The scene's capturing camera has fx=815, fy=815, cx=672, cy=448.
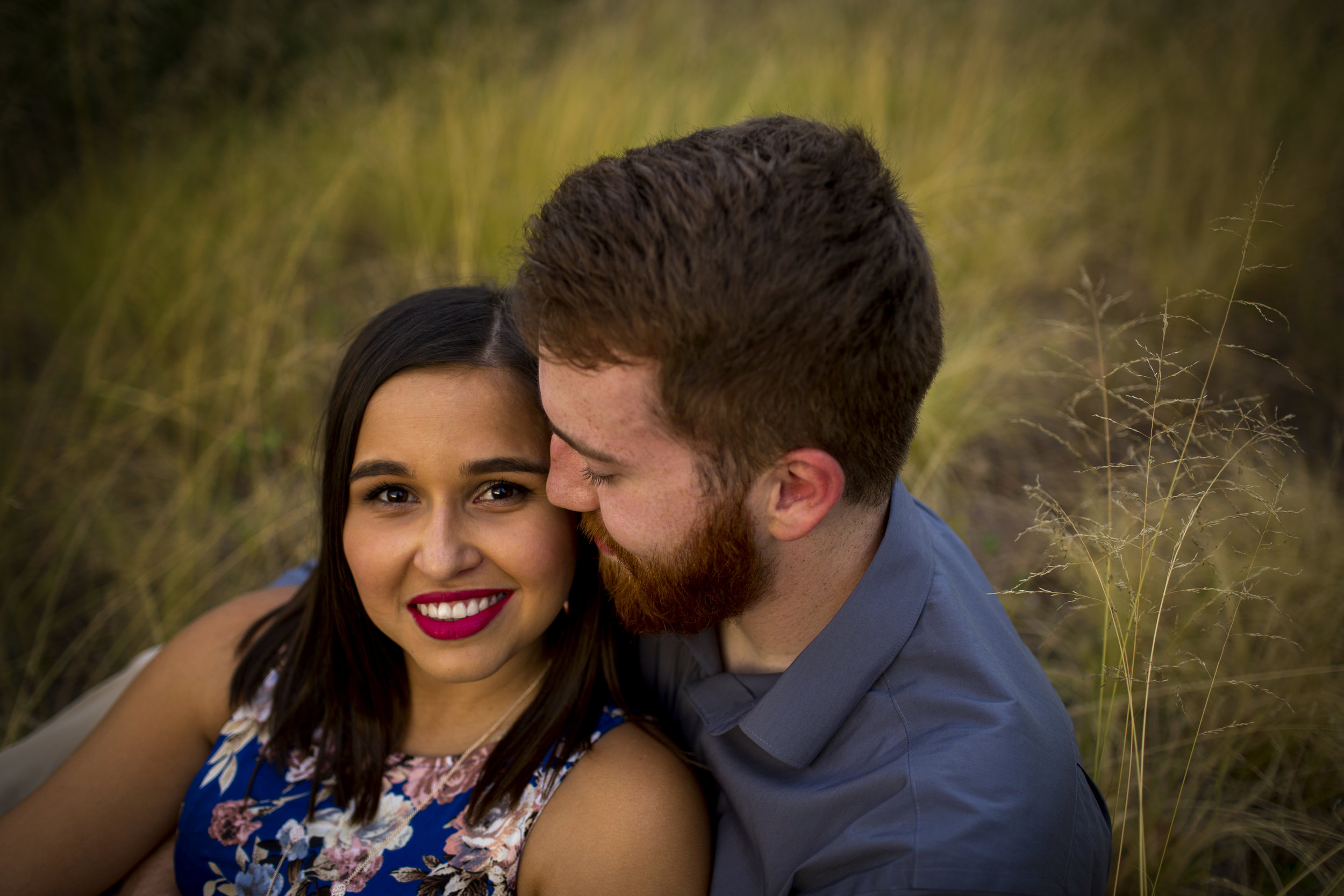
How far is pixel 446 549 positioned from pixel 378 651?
0.56 meters

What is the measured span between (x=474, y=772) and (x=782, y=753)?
0.75 m

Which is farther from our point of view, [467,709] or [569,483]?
[467,709]

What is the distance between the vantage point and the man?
4.80 ft

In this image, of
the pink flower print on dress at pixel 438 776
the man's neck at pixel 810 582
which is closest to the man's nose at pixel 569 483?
the man's neck at pixel 810 582

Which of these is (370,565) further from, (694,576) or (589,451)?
(694,576)

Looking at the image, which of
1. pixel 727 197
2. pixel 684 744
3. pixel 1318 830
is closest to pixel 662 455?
pixel 727 197

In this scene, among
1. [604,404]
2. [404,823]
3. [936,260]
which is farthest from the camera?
[936,260]

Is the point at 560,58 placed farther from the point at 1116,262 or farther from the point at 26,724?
the point at 26,724

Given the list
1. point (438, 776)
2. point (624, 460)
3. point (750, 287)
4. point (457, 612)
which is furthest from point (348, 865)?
point (750, 287)

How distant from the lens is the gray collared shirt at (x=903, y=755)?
1374 millimetres

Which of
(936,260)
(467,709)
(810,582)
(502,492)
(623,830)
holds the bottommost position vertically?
(623,830)

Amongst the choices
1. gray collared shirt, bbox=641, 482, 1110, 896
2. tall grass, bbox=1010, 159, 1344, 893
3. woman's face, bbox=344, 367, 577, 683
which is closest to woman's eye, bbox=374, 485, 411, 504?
woman's face, bbox=344, 367, 577, 683

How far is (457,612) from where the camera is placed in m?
1.78

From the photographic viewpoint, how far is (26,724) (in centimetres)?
297
